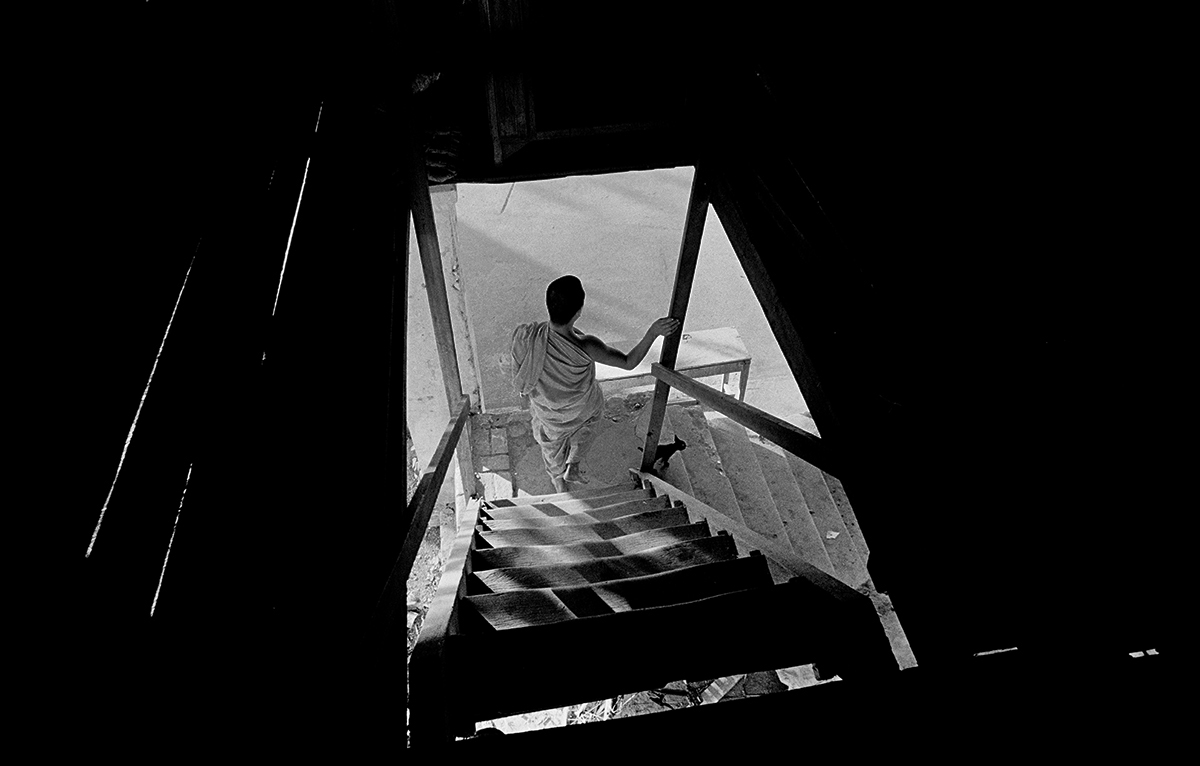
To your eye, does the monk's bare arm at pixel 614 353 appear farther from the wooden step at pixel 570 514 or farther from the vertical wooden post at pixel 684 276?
the wooden step at pixel 570 514

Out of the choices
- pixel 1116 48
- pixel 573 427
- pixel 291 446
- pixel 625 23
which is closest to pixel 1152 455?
pixel 1116 48

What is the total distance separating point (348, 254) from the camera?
7.36 feet

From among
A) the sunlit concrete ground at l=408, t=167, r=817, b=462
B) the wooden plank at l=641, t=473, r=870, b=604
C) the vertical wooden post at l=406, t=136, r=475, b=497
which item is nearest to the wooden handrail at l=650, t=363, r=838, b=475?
the wooden plank at l=641, t=473, r=870, b=604

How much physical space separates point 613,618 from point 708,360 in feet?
15.9

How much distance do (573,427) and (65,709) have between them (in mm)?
4416

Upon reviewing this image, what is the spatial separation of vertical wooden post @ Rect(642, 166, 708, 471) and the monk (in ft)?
0.39

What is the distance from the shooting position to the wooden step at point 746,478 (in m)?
5.39

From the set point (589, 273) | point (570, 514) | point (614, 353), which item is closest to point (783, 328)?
point (614, 353)

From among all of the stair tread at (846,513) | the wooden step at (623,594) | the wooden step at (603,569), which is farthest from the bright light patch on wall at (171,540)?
the stair tread at (846,513)

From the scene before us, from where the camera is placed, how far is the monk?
13.8 feet

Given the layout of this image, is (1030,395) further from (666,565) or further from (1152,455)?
(666,565)

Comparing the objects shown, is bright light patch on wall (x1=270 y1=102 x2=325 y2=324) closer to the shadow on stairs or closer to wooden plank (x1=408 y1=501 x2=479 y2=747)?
wooden plank (x1=408 y1=501 x2=479 y2=747)

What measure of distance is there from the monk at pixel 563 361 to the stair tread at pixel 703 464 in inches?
44.2

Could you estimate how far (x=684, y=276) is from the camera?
12.9ft
